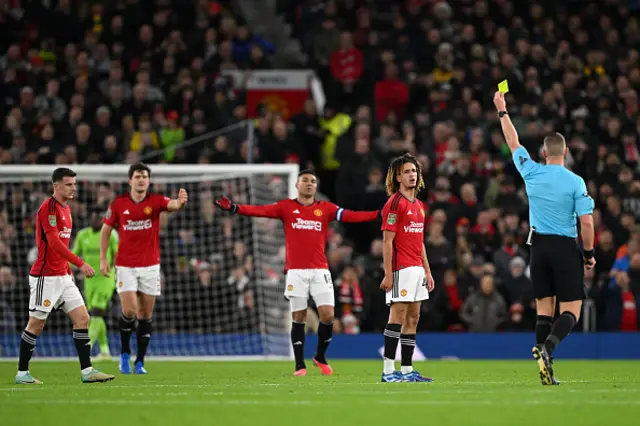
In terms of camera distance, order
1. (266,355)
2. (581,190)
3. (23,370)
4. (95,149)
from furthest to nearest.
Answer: (95,149)
(266,355)
(23,370)
(581,190)

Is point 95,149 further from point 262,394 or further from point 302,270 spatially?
point 262,394

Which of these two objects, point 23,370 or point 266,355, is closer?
point 23,370

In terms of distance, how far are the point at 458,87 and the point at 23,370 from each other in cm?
1349

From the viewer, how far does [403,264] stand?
11828 millimetres

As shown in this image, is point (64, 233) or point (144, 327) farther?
point (144, 327)

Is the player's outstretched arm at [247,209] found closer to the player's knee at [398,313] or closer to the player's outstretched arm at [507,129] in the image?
the player's knee at [398,313]

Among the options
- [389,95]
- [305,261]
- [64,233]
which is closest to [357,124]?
[389,95]

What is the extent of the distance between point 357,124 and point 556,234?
11800 millimetres

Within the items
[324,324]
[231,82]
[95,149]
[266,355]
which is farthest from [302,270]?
[231,82]

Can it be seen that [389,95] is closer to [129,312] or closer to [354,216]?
[354,216]

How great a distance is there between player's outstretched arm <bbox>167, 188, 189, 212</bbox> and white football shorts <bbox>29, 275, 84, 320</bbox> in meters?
1.74

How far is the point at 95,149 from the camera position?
71.1 ft

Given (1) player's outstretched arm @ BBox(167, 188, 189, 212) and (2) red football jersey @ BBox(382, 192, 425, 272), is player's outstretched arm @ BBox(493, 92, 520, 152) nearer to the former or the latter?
(2) red football jersey @ BBox(382, 192, 425, 272)

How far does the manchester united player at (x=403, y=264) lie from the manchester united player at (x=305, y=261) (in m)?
1.52
